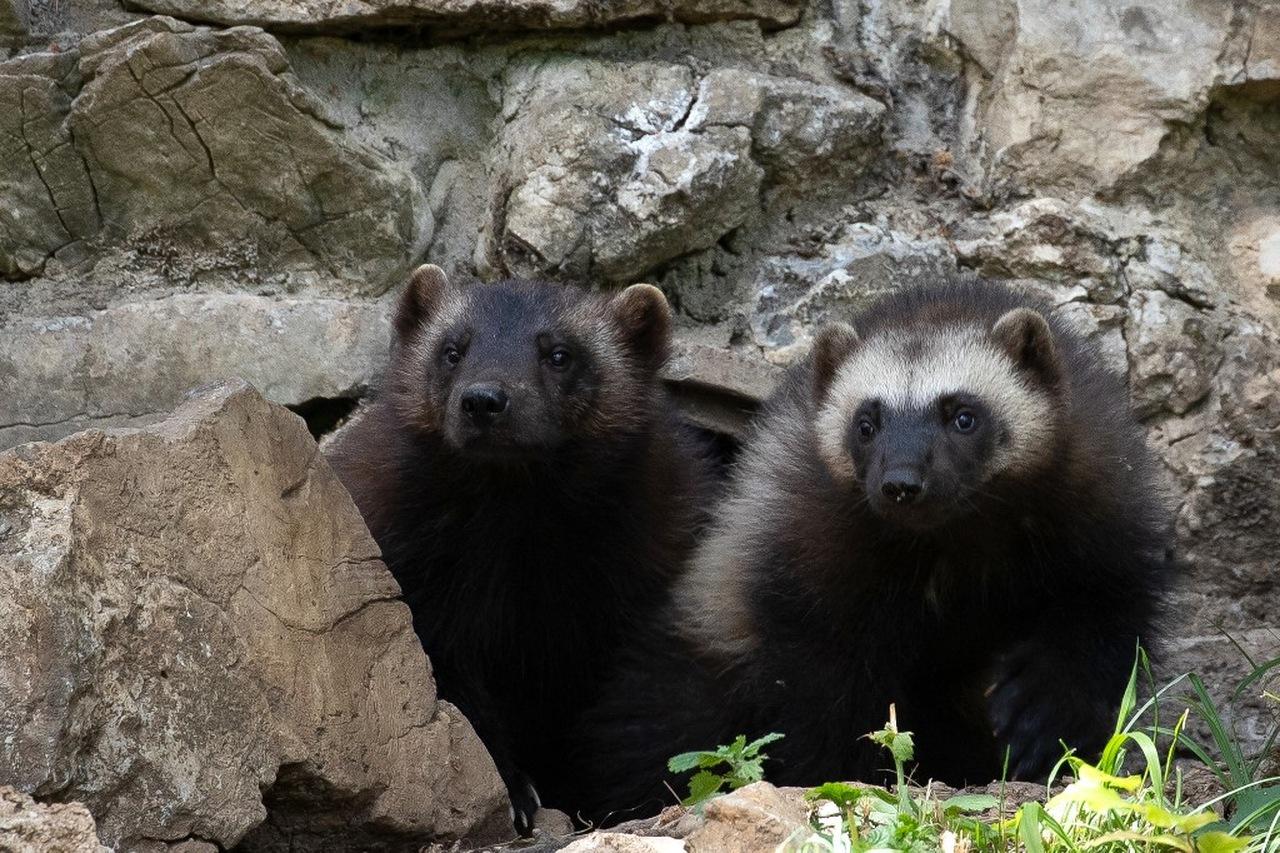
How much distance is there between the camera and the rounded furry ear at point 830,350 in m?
4.68

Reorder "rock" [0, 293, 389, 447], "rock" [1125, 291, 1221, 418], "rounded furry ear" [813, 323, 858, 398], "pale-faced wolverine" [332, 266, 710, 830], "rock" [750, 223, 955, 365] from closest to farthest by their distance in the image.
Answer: "rounded furry ear" [813, 323, 858, 398], "pale-faced wolverine" [332, 266, 710, 830], "rock" [0, 293, 389, 447], "rock" [1125, 291, 1221, 418], "rock" [750, 223, 955, 365]

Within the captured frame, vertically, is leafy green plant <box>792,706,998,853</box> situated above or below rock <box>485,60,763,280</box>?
below

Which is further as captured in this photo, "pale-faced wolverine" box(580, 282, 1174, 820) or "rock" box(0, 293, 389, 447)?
"rock" box(0, 293, 389, 447)

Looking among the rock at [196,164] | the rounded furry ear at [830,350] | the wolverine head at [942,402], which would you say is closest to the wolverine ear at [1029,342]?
the wolverine head at [942,402]

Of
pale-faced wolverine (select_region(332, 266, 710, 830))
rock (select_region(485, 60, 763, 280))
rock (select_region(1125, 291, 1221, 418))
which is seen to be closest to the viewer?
pale-faced wolverine (select_region(332, 266, 710, 830))

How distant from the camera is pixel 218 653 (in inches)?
131

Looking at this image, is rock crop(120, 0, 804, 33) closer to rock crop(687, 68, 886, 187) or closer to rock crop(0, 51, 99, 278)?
rock crop(687, 68, 886, 187)

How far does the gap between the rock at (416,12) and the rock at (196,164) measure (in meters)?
0.18

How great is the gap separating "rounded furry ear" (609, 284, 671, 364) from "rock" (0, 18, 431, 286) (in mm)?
855

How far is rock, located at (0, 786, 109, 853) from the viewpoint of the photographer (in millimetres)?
2652

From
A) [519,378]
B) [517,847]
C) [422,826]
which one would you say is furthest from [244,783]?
[519,378]

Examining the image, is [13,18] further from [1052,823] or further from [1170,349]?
[1052,823]

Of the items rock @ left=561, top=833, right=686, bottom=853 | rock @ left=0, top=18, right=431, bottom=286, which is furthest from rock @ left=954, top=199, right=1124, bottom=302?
rock @ left=561, top=833, right=686, bottom=853

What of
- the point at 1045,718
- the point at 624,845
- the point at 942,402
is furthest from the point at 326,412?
the point at 624,845
